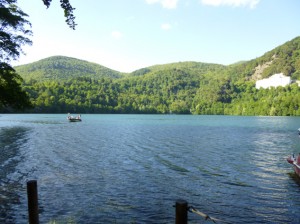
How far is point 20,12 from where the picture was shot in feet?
121

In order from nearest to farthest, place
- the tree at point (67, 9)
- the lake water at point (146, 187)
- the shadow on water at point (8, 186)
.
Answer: the tree at point (67, 9)
the shadow on water at point (8, 186)
the lake water at point (146, 187)

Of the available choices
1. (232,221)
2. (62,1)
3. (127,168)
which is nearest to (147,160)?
(127,168)

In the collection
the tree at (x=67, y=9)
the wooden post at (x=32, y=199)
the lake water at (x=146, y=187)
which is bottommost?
the lake water at (x=146, y=187)

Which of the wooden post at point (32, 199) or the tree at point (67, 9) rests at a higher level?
the tree at point (67, 9)

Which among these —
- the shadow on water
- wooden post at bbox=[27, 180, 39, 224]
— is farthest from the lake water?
wooden post at bbox=[27, 180, 39, 224]

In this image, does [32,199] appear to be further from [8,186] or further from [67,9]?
[8,186]

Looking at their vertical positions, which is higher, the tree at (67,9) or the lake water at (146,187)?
the tree at (67,9)

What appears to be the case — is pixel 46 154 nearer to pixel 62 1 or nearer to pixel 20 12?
pixel 20 12

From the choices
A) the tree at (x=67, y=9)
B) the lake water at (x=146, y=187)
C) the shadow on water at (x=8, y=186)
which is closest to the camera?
the tree at (x=67, y=9)

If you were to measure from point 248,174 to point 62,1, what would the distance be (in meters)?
23.4

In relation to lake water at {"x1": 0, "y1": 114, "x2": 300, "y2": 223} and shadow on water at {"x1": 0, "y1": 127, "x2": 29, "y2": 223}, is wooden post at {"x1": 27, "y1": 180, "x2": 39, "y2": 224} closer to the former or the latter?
lake water at {"x1": 0, "y1": 114, "x2": 300, "y2": 223}

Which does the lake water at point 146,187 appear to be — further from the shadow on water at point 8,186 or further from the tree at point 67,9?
the tree at point 67,9

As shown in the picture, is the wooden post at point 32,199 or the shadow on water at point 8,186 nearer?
the wooden post at point 32,199

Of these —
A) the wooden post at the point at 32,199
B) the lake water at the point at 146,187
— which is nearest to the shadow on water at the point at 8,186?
the lake water at the point at 146,187
